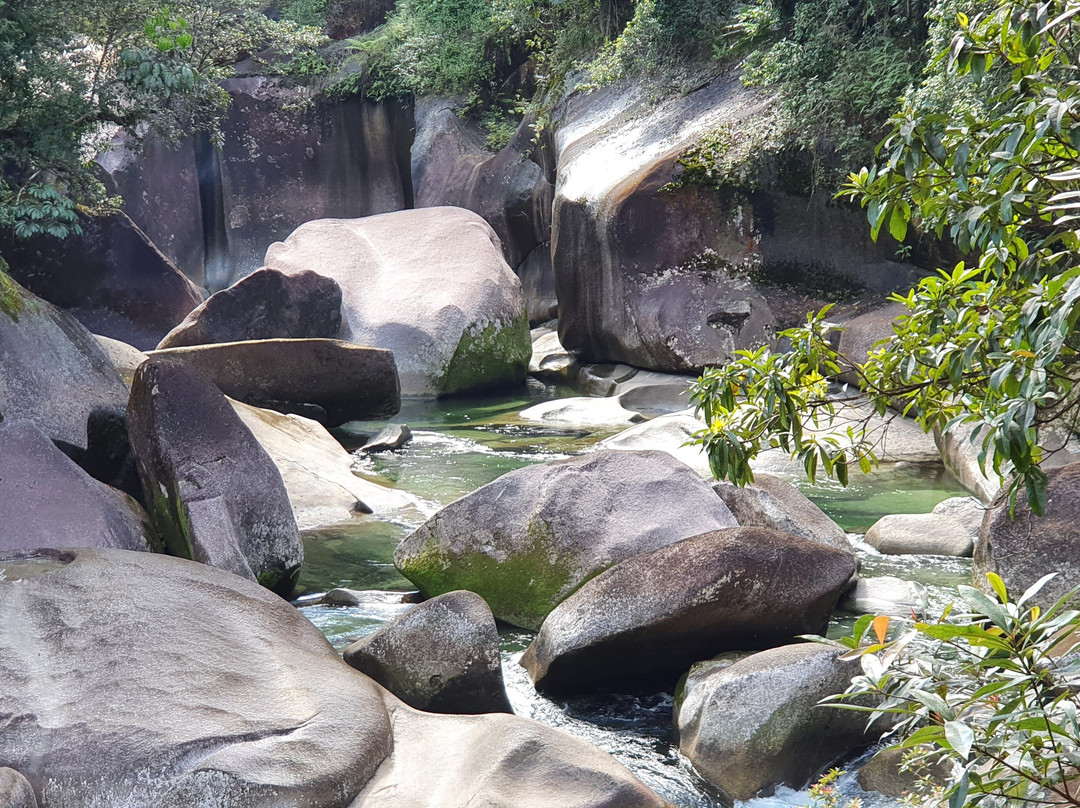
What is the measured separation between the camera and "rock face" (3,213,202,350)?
12.2 meters

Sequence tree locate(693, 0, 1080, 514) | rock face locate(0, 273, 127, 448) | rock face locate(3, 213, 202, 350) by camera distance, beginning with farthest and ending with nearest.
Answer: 1. rock face locate(3, 213, 202, 350)
2. rock face locate(0, 273, 127, 448)
3. tree locate(693, 0, 1080, 514)

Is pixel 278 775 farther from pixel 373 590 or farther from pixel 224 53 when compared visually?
pixel 224 53

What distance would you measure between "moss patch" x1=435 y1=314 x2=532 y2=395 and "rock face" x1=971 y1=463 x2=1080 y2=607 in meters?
8.60

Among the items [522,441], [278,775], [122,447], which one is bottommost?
[522,441]

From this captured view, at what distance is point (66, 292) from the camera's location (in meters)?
12.6

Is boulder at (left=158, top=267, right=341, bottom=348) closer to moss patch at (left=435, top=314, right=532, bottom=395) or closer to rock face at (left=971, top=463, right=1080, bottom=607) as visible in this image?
moss patch at (left=435, top=314, right=532, bottom=395)

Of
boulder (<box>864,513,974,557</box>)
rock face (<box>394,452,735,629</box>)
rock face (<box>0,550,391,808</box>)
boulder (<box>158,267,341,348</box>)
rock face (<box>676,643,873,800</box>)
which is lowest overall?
boulder (<box>864,513,974,557</box>)

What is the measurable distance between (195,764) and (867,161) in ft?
32.4

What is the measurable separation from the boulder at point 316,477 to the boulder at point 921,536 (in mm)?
3385

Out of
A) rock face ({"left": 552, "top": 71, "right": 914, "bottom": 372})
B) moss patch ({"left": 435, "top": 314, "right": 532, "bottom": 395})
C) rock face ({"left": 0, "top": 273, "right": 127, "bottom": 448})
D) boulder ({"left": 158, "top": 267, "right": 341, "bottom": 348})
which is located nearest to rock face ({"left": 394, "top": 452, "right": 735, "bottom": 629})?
rock face ({"left": 0, "top": 273, "right": 127, "bottom": 448})

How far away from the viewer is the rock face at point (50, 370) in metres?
6.49

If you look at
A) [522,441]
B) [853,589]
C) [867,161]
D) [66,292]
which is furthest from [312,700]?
[66,292]

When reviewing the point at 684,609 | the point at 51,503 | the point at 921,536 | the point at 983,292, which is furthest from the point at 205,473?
the point at 921,536

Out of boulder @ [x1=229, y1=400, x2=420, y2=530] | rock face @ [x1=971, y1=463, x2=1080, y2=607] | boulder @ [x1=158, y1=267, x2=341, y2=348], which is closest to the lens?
rock face @ [x1=971, y1=463, x2=1080, y2=607]
